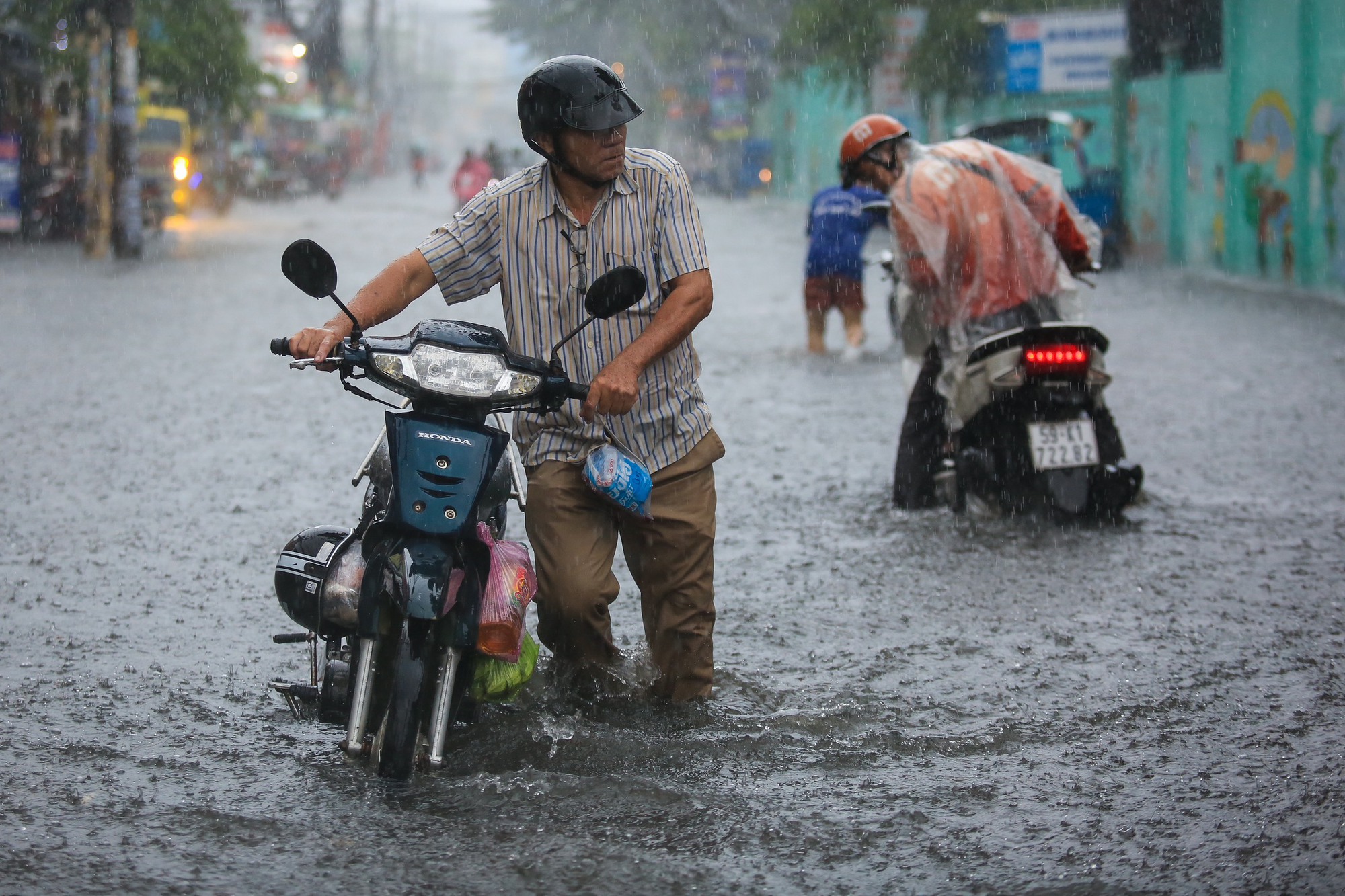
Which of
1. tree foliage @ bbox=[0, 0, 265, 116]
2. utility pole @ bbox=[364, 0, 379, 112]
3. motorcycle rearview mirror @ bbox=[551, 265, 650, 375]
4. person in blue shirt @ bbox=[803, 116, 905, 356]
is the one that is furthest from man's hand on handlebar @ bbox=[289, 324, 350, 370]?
utility pole @ bbox=[364, 0, 379, 112]

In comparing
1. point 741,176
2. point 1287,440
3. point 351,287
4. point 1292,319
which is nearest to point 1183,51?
point 1292,319

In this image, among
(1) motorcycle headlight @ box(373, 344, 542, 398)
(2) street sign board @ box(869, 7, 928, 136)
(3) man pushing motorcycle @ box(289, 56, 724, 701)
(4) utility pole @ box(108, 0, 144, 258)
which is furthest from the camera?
(2) street sign board @ box(869, 7, 928, 136)

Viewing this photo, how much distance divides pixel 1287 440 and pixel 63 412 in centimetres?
655

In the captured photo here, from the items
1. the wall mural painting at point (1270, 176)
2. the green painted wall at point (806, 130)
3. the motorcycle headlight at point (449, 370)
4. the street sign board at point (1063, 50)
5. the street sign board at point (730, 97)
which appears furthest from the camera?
the street sign board at point (730, 97)

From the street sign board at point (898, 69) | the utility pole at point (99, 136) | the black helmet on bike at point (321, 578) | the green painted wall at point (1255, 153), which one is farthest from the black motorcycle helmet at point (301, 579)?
the street sign board at point (898, 69)

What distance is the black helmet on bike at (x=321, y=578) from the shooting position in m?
3.96

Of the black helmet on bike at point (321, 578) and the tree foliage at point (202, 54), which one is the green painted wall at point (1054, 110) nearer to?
the tree foliage at point (202, 54)

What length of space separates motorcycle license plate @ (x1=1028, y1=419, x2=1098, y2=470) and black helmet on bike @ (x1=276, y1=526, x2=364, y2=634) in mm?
3384

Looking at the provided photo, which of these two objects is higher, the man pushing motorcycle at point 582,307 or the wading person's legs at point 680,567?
the man pushing motorcycle at point 582,307

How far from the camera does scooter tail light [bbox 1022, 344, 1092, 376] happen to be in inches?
270

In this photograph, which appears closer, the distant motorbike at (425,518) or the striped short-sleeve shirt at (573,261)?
the distant motorbike at (425,518)

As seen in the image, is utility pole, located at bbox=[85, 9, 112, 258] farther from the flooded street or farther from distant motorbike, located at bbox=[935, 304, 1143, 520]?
distant motorbike, located at bbox=[935, 304, 1143, 520]

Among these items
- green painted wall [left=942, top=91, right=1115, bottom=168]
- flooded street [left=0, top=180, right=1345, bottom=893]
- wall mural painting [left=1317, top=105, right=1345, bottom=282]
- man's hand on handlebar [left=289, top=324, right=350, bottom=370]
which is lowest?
flooded street [left=0, top=180, right=1345, bottom=893]

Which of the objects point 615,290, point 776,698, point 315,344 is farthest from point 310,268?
point 776,698
